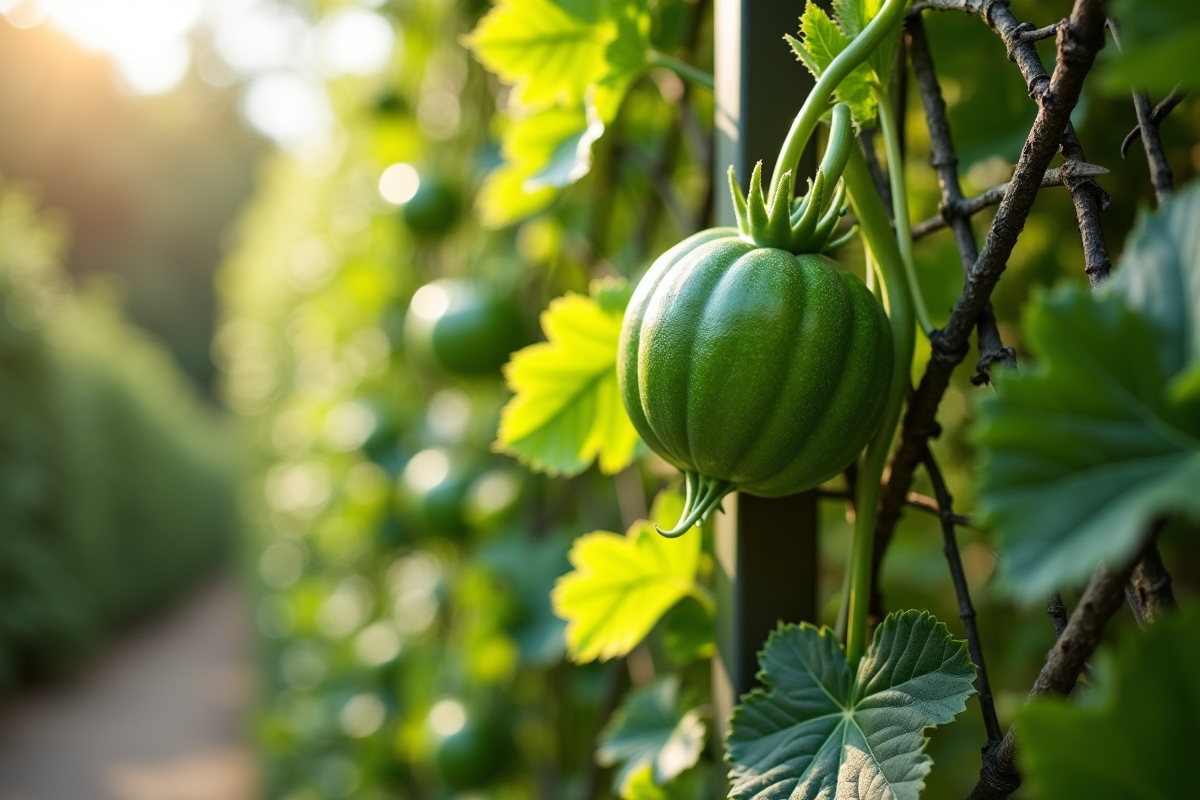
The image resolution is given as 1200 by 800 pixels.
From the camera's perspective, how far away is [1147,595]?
290 millimetres

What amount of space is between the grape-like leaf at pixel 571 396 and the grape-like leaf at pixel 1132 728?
12.6 inches

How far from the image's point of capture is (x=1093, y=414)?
0.23 metres

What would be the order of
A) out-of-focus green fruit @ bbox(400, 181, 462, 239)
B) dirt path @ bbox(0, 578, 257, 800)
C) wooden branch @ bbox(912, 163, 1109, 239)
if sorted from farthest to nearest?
1. dirt path @ bbox(0, 578, 257, 800)
2. out-of-focus green fruit @ bbox(400, 181, 462, 239)
3. wooden branch @ bbox(912, 163, 1109, 239)

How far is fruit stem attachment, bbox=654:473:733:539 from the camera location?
1.22 feet

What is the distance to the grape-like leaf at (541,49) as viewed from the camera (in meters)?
0.55

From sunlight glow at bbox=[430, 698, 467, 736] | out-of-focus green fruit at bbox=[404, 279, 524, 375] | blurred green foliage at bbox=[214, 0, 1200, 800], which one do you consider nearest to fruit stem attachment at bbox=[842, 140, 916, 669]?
blurred green foliage at bbox=[214, 0, 1200, 800]

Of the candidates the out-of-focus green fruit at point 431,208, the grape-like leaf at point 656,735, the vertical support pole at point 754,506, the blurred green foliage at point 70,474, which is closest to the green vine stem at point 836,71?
the vertical support pole at point 754,506

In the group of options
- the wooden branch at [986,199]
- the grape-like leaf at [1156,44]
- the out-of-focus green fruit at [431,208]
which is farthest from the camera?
the out-of-focus green fruit at [431,208]

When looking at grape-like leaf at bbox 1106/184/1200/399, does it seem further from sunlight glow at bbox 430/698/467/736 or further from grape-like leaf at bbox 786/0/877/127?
sunlight glow at bbox 430/698/467/736

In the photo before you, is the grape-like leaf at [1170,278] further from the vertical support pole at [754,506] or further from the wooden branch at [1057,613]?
the vertical support pole at [754,506]

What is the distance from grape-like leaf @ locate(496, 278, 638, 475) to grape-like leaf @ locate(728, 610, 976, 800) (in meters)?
0.18

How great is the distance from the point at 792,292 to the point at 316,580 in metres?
3.09

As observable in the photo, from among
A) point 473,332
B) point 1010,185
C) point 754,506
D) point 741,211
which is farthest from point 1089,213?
point 473,332

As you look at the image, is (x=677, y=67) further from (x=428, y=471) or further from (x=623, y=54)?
(x=428, y=471)
